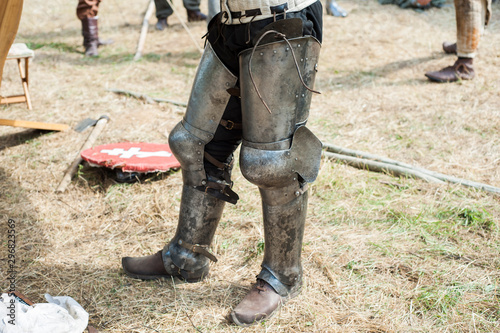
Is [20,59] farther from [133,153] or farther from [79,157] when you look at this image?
[133,153]

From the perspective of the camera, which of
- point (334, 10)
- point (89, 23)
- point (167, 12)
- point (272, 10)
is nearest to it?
point (272, 10)

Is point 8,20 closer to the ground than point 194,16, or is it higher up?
higher up

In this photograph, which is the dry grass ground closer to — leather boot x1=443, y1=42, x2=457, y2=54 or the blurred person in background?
leather boot x1=443, y1=42, x2=457, y2=54

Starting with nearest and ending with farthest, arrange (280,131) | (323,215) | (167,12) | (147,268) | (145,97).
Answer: (280,131), (147,268), (323,215), (145,97), (167,12)

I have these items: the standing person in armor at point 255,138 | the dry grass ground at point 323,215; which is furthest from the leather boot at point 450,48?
the standing person in armor at point 255,138

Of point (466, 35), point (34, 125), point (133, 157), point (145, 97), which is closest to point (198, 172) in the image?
point (133, 157)

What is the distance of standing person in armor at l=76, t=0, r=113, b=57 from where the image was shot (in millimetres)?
6414

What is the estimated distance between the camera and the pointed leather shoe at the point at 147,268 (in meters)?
2.17

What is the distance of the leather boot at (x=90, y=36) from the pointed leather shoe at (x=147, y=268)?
4953 mm

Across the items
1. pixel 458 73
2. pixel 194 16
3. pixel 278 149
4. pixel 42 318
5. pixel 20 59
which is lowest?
pixel 458 73

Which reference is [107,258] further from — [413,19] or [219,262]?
[413,19]

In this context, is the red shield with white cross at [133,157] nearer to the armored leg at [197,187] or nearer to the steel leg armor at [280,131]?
the armored leg at [197,187]

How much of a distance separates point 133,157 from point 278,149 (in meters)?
1.75

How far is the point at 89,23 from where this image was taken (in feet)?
21.2
